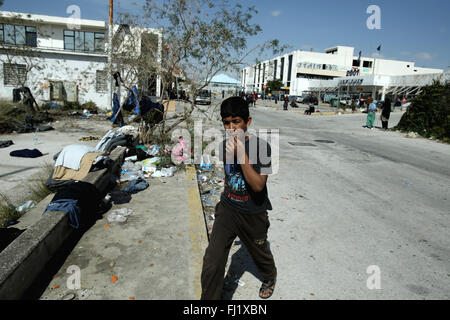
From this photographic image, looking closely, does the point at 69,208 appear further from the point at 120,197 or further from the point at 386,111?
the point at 386,111

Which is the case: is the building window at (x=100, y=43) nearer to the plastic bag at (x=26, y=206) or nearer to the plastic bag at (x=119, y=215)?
the plastic bag at (x=26, y=206)

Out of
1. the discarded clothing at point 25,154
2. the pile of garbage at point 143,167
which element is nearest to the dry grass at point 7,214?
the pile of garbage at point 143,167

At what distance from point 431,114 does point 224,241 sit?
16.6 meters

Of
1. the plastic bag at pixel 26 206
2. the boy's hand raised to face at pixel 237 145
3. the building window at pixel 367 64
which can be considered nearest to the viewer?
the boy's hand raised to face at pixel 237 145

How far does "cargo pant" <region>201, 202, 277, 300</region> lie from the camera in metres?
2.28

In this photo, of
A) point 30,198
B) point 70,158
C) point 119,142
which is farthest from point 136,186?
point 119,142

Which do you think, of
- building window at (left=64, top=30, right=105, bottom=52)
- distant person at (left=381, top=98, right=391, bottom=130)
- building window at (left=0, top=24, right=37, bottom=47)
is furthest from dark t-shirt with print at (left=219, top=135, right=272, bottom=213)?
building window at (left=64, top=30, right=105, bottom=52)

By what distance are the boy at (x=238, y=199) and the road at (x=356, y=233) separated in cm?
58

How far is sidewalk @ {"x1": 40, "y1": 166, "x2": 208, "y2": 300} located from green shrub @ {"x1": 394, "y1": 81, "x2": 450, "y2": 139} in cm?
1436

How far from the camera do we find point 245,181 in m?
2.36

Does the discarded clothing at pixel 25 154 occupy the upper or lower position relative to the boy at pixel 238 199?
lower

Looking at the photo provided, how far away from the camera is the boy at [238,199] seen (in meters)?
2.24

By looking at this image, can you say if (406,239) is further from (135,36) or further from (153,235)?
(135,36)
